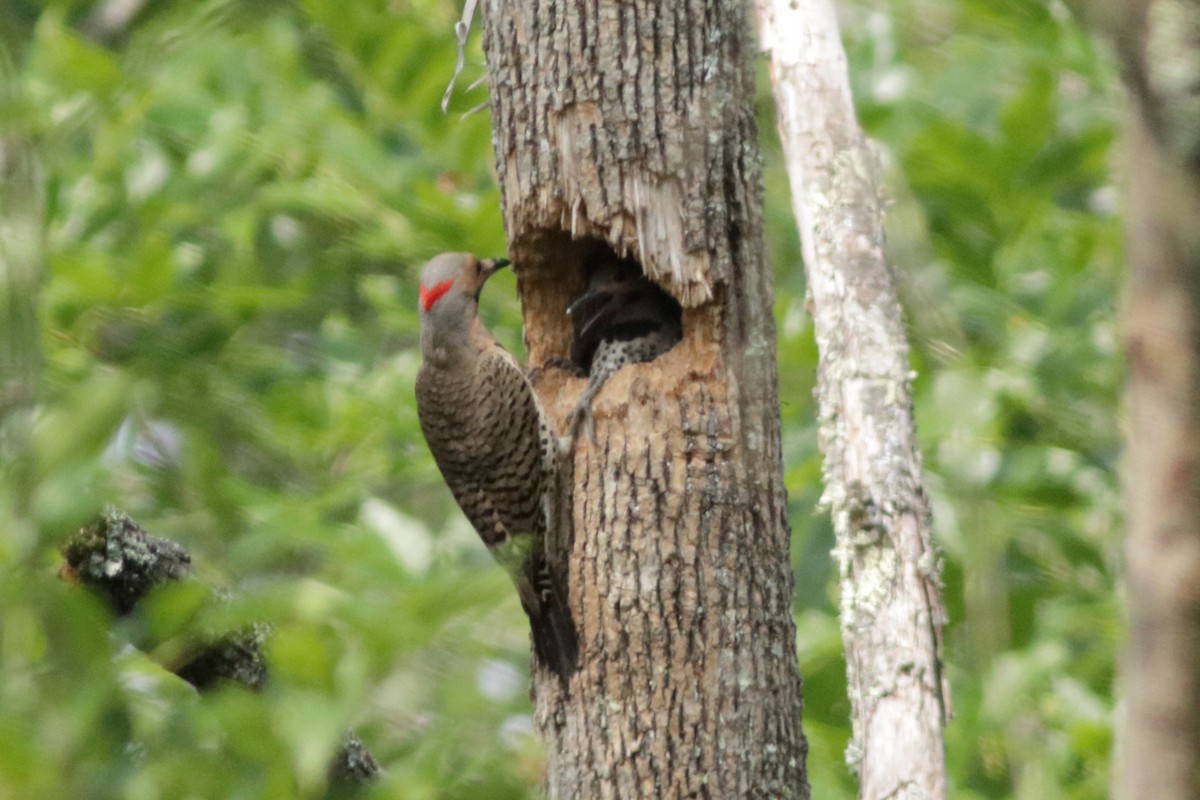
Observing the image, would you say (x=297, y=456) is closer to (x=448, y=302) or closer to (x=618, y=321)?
(x=618, y=321)

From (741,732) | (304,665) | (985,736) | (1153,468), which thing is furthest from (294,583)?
(985,736)

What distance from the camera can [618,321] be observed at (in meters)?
4.30

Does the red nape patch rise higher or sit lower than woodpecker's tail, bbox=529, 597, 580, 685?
higher

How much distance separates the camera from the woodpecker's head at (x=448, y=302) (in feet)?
15.2

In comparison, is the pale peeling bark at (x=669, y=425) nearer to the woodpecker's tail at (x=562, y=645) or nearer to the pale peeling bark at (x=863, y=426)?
the woodpecker's tail at (x=562, y=645)

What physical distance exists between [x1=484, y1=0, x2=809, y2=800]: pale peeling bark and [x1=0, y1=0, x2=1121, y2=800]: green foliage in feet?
0.99

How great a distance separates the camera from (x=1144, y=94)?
2.29 ft

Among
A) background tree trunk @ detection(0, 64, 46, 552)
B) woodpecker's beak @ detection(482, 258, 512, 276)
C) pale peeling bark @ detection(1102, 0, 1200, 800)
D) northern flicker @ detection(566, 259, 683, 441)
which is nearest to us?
pale peeling bark @ detection(1102, 0, 1200, 800)

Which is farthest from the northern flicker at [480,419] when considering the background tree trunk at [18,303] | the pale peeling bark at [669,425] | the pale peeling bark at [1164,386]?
the pale peeling bark at [1164,386]

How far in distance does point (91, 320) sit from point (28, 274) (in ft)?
2.28

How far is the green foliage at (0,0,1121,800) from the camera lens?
1009 mm

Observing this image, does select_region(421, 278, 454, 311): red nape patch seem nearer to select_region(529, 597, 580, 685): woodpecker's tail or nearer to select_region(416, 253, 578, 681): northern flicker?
select_region(416, 253, 578, 681): northern flicker

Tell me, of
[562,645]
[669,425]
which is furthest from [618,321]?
[562,645]

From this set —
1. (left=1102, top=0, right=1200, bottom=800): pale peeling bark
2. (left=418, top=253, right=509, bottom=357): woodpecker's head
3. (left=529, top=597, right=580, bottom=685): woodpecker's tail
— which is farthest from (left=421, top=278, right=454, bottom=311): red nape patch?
(left=1102, top=0, right=1200, bottom=800): pale peeling bark
